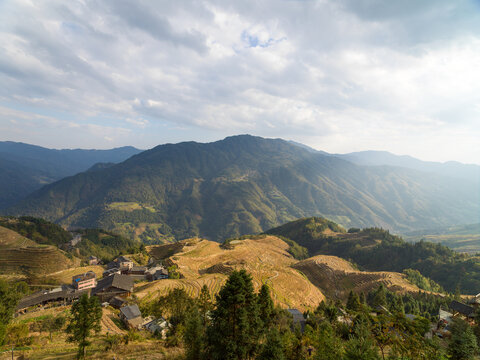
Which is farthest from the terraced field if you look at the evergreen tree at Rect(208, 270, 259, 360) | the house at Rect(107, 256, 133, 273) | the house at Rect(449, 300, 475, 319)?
the evergreen tree at Rect(208, 270, 259, 360)

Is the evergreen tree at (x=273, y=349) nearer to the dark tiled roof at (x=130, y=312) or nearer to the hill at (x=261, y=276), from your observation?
the dark tiled roof at (x=130, y=312)

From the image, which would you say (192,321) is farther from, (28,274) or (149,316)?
(28,274)

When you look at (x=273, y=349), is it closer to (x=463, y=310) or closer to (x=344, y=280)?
(x=463, y=310)

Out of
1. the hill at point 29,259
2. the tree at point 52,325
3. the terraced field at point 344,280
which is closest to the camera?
the tree at point 52,325

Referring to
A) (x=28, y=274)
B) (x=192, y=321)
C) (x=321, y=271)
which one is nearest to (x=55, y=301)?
(x=28, y=274)

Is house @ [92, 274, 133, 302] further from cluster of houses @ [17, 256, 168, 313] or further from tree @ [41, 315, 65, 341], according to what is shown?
tree @ [41, 315, 65, 341]

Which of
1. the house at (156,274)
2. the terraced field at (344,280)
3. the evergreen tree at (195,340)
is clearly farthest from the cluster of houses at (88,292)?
the terraced field at (344,280)
